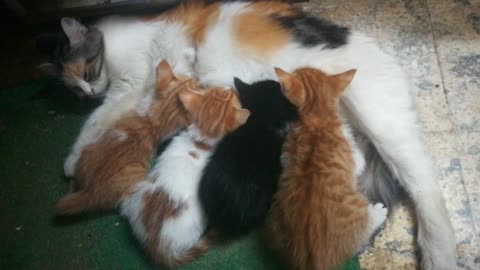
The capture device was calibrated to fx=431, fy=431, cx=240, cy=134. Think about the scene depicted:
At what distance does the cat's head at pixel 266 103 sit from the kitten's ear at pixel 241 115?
0.05 ft

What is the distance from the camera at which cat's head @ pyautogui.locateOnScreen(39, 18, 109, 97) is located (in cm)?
170

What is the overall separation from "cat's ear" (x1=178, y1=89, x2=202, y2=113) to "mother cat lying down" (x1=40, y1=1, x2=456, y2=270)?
166 millimetres

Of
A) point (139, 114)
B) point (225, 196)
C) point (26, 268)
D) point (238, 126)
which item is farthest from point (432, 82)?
point (26, 268)

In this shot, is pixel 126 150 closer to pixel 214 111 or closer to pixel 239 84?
pixel 214 111

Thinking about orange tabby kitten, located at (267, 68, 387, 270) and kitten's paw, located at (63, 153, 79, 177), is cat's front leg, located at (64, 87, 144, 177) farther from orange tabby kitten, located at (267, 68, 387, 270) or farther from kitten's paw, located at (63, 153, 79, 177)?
orange tabby kitten, located at (267, 68, 387, 270)

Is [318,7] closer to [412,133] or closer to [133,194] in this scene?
[412,133]

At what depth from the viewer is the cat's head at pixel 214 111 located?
1.45m

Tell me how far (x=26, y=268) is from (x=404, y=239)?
1362 mm

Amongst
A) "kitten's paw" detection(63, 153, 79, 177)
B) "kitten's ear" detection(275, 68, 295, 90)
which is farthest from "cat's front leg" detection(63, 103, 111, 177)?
"kitten's ear" detection(275, 68, 295, 90)

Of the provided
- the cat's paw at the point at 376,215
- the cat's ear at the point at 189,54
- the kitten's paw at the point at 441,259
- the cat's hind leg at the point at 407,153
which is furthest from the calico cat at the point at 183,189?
the kitten's paw at the point at 441,259

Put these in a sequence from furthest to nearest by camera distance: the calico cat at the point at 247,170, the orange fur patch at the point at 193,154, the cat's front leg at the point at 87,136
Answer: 1. the cat's front leg at the point at 87,136
2. the orange fur patch at the point at 193,154
3. the calico cat at the point at 247,170

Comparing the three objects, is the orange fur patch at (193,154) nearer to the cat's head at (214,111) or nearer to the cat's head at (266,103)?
the cat's head at (214,111)

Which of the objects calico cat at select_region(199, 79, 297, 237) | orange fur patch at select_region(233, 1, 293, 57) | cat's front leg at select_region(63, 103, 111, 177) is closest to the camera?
calico cat at select_region(199, 79, 297, 237)

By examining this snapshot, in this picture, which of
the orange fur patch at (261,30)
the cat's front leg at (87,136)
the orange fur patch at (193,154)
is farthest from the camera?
the cat's front leg at (87,136)
